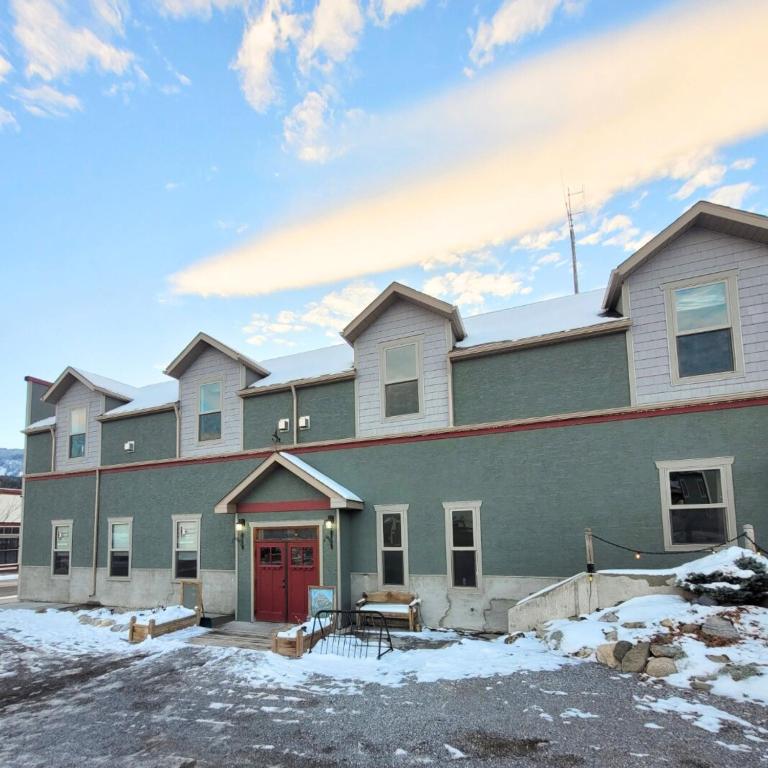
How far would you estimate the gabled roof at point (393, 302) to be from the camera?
12742mm

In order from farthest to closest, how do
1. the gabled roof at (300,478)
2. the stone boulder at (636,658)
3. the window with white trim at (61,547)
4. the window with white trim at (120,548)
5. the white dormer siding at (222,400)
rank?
the window with white trim at (61,547), the window with white trim at (120,548), the white dormer siding at (222,400), the gabled roof at (300,478), the stone boulder at (636,658)

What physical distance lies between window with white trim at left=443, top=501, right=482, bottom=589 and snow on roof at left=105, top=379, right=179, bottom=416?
990 centimetres

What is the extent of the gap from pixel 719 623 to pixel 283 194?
1471 centimetres

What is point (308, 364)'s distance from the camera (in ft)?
52.4

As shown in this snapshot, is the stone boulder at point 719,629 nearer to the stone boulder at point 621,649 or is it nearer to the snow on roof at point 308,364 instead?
the stone boulder at point 621,649

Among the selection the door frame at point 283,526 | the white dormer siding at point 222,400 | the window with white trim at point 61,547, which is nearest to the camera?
the door frame at point 283,526

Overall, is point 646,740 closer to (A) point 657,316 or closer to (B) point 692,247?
(A) point 657,316

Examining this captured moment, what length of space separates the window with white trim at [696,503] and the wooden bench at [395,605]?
535 cm

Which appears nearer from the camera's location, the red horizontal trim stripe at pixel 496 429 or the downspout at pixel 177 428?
the red horizontal trim stripe at pixel 496 429

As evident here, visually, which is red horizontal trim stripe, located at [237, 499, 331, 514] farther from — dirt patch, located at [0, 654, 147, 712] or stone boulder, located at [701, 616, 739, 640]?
stone boulder, located at [701, 616, 739, 640]

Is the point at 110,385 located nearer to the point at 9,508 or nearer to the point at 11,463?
the point at 9,508

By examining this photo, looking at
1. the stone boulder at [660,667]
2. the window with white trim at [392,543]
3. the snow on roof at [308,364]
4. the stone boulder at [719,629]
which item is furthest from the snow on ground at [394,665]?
the snow on roof at [308,364]

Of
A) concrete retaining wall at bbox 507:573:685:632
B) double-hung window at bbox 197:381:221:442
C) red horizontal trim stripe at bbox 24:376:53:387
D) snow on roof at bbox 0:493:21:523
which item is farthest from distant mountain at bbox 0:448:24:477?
concrete retaining wall at bbox 507:573:685:632

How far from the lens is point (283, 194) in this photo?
1594cm
